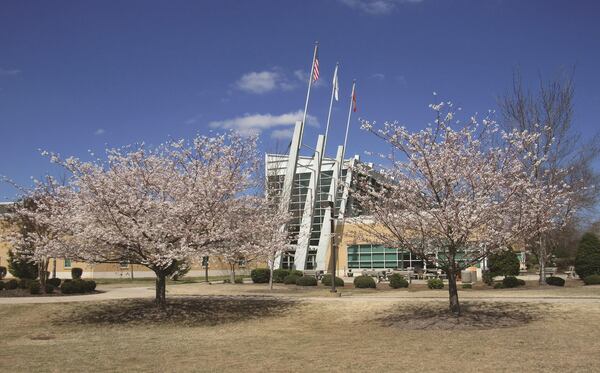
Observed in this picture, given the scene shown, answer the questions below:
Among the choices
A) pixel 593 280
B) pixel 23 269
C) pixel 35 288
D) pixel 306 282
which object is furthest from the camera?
pixel 23 269

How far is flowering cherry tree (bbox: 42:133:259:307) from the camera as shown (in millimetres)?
18000

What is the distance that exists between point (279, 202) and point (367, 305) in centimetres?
1268

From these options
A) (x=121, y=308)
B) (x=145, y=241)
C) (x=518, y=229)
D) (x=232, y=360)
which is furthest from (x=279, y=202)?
(x=232, y=360)

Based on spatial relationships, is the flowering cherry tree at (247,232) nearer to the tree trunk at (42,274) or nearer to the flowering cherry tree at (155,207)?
the flowering cherry tree at (155,207)

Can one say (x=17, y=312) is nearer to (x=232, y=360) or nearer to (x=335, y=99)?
(x=232, y=360)

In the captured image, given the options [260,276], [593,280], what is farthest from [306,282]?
[593,280]

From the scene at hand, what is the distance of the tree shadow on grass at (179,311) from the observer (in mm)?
19203

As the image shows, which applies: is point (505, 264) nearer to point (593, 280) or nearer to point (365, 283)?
point (593, 280)

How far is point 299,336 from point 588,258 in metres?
23.2

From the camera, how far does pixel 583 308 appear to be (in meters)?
17.1

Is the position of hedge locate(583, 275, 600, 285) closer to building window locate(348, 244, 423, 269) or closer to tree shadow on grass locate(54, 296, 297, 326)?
tree shadow on grass locate(54, 296, 297, 326)

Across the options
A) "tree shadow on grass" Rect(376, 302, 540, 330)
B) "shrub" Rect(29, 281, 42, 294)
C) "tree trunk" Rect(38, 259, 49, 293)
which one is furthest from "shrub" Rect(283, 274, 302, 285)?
"tree shadow on grass" Rect(376, 302, 540, 330)

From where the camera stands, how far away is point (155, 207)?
18.7 meters

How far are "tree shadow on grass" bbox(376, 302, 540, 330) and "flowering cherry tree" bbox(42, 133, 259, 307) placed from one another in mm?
6246
